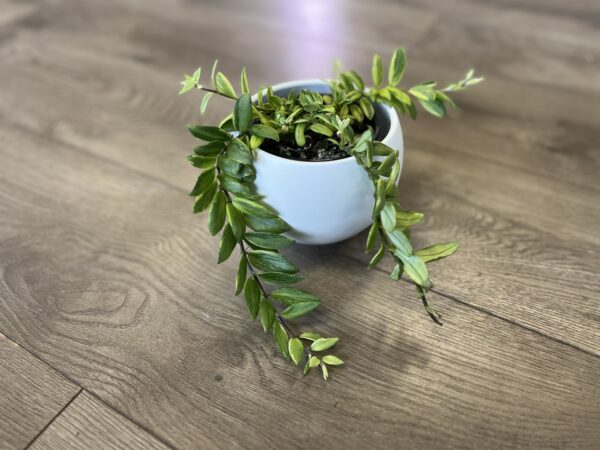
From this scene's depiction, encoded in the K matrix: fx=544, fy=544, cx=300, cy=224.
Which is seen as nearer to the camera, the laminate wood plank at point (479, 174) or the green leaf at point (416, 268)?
the green leaf at point (416, 268)

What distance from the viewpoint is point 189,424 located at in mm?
426

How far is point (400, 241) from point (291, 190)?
10cm

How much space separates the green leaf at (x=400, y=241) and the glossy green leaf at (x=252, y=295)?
12 cm

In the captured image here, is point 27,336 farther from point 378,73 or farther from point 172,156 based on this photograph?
point 378,73

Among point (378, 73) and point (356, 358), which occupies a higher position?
point (378, 73)

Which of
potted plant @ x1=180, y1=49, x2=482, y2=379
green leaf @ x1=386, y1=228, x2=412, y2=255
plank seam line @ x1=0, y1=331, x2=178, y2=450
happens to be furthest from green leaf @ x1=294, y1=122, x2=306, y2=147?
plank seam line @ x1=0, y1=331, x2=178, y2=450

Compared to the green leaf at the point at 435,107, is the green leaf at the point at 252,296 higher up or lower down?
lower down

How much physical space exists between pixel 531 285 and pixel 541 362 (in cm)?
9

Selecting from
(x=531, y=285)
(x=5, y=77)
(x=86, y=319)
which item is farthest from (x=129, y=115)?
(x=531, y=285)

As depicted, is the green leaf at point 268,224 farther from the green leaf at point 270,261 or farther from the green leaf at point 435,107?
the green leaf at point 435,107

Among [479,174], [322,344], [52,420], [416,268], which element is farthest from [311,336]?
[479,174]

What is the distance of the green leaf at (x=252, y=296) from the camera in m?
0.45

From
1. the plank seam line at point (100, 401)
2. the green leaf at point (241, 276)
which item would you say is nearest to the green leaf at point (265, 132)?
the green leaf at point (241, 276)

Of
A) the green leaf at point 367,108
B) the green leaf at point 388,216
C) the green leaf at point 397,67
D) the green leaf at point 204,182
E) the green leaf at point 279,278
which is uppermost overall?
the green leaf at point 397,67
